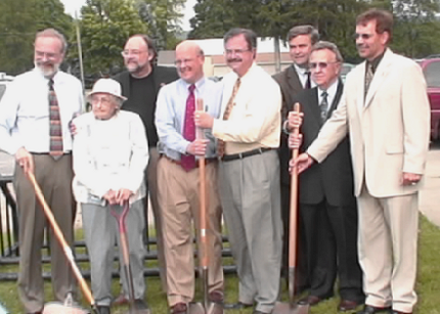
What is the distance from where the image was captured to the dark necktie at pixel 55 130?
5625 mm

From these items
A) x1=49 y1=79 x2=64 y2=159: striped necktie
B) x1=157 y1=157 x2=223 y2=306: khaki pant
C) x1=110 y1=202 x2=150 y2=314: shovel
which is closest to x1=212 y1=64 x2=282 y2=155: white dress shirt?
x1=157 y1=157 x2=223 y2=306: khaki pant

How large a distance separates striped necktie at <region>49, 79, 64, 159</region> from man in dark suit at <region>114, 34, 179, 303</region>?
0.73m

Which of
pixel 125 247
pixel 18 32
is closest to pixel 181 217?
pixel 125 247

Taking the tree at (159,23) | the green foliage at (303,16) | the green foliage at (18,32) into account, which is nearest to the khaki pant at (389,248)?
the green foliage at (303,16)

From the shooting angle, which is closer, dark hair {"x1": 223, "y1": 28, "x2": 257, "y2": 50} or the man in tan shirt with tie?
the man in tan shirt with tie

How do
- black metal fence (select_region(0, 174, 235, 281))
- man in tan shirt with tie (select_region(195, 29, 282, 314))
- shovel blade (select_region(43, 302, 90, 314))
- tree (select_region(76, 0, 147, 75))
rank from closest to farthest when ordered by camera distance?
shovel blade (select_region(43, 302, 90, 314)) < man in tan shirt with tie (select_region(195, 29, 282, 314)) < black metal fence (select_region(0, 174, 235, 281)) < tree (select_region(76, 0, 147, 75))

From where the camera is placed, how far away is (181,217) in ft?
19.1

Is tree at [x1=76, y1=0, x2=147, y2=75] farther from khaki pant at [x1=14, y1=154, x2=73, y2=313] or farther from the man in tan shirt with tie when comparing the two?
the man in tan shirt with tie

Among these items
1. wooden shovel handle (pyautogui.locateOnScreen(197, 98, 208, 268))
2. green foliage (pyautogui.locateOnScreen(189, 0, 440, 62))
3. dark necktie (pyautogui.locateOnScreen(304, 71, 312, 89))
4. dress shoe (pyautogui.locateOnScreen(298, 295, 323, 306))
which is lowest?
dress shoe (pyautogui.locateOnScreen(298, 295, 323, 306))

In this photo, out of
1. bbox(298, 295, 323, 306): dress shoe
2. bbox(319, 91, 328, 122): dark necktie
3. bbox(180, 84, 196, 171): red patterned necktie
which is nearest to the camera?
bbox(180, 84, 196, 171): red patterned necktie

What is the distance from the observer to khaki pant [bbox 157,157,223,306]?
5777 mm

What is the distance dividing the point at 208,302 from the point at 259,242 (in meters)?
0.60

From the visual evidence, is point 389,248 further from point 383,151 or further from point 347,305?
point 383,151

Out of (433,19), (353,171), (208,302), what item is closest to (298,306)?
(208,302)
